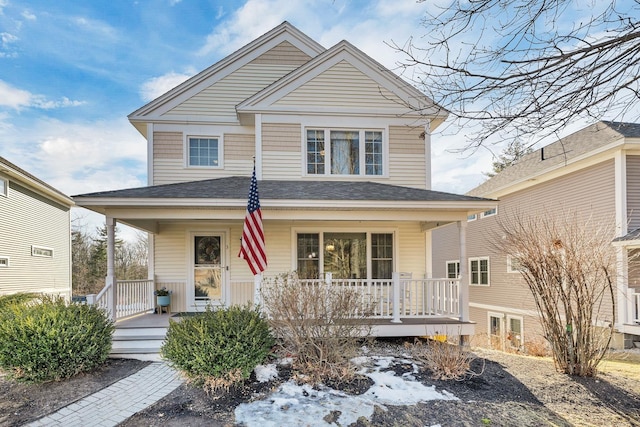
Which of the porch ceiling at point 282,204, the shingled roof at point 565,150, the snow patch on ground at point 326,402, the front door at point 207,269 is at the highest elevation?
the shingled roof at point 565,150

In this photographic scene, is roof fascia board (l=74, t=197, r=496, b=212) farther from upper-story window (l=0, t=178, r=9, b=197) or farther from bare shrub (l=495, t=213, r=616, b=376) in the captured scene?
upper-story window (l=0, t=178, r=9, b=197)

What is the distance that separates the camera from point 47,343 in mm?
5340

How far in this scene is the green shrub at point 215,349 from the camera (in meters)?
4.86

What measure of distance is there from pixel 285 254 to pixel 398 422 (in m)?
5.86

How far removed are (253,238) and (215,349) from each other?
104 inches

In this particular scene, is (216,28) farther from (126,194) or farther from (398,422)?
(398,422)

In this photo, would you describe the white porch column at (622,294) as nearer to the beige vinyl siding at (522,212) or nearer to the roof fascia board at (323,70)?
the beige vinyl siding at (522,212)

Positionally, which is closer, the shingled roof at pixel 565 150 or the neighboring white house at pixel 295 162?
the neighboring white house at pixel 295 162

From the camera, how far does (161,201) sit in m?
7.44

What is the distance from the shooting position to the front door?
959cm

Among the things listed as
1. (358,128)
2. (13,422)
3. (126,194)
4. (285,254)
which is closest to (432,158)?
(358,128)

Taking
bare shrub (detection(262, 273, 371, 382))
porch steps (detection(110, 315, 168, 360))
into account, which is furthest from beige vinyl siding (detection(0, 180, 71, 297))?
bare shrub (detection(262, 273, 371, 382))

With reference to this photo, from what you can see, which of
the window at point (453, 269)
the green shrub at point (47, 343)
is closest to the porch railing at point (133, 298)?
the green shrub at point (47, 343)

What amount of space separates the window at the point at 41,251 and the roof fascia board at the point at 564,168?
59.3ft
